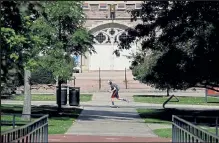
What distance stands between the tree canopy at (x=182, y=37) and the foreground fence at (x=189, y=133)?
29.3 feet

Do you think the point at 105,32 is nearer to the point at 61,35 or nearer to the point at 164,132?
the point at 61,35

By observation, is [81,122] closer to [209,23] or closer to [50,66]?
[50,66]

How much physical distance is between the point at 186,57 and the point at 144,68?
667 inches

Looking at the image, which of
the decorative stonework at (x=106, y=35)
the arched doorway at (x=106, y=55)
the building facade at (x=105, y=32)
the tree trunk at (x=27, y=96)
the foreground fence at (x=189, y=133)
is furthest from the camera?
the decorative stonework at (x=106, y=35)

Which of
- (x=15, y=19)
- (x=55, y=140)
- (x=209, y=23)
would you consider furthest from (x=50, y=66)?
(x=15, y=19)

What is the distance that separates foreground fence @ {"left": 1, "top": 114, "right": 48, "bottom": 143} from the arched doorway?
40455 mm

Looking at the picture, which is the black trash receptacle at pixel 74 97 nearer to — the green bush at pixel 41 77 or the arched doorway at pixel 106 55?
the green bush at pixel 41 77

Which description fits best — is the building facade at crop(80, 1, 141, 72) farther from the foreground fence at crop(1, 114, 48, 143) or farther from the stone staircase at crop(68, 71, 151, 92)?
the foreground fence at crop(1, 114, 48, 143)

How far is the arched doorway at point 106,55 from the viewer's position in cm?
5506

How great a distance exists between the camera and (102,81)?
56.3 m

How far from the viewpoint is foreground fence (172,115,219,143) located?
10.6m

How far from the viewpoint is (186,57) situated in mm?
23828

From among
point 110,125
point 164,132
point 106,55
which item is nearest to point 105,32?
point 106,55

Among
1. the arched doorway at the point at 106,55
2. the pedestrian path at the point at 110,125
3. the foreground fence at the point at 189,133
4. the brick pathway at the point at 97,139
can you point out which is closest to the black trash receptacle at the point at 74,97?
the pedestrian path at the point at 110,125
